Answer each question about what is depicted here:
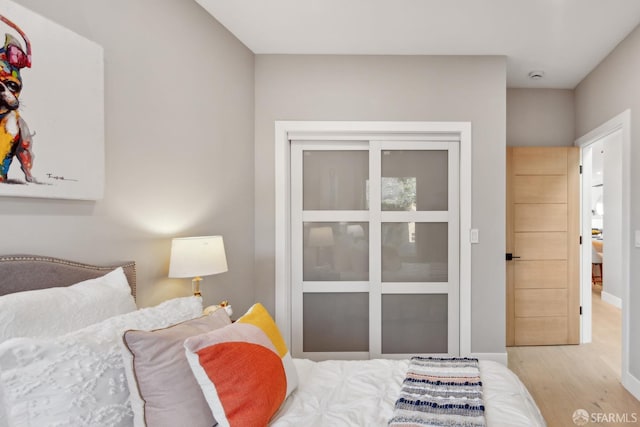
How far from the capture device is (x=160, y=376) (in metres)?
1.06

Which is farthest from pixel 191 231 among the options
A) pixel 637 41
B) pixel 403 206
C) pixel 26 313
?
pixel 637 41

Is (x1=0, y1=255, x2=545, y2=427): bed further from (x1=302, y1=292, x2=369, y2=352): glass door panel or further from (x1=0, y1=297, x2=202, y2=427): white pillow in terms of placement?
(x1=302, y1=292, x2=369, y2=352): glass door panel

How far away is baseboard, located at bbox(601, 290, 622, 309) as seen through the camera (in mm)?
4961

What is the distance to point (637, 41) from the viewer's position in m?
2.56

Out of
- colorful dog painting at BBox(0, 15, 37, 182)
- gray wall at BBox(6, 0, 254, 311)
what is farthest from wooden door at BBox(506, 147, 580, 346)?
colorful dog painting at BBox(0, 15, 37, 182)

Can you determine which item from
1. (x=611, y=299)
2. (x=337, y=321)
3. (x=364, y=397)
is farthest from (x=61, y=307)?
(x=611, y=299)

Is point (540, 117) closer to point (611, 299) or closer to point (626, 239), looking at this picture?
point (626, 239)

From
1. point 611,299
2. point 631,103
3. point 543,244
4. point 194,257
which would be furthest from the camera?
point 611,299

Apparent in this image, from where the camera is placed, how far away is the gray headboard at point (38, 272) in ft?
3.89

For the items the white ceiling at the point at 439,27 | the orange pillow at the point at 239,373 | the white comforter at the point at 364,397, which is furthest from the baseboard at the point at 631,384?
the orange pillow at the point at 239,373

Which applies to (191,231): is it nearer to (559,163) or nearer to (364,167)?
(364,167)

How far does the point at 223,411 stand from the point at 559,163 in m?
3.78

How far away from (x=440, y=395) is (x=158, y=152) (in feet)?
5.96

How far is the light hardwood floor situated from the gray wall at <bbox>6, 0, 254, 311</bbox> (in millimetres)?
2341
